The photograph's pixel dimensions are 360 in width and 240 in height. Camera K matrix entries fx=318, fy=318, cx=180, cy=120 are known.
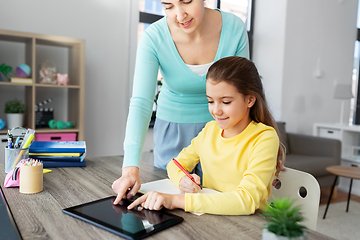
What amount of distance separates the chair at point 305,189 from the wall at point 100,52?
7.58ft

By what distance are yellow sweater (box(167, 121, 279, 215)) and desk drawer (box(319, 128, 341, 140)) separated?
121 inches

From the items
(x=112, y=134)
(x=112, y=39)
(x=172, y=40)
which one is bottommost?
(x=112, y=134)

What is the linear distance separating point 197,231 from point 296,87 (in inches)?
152

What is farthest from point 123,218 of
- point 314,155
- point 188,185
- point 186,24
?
point 314,155

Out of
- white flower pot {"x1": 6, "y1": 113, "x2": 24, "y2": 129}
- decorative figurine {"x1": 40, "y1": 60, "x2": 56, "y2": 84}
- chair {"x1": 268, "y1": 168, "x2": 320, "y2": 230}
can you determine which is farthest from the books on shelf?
chair {"x1": 268, "y1": 168, "x2": 320, "y2": 230}

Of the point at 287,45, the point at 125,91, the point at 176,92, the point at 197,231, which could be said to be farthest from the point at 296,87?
the point at 197,231

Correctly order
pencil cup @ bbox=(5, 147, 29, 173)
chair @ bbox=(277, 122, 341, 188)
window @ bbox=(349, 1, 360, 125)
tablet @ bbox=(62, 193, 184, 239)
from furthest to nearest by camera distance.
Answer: window @ bbox=(349, 1, 360, 125) < chair @ bbox=(277, 122, 341, 188) < pencil cup @ bbox=(5, 147, 29, 173) < tablet @ bbox=(62, 193, 184, 239)

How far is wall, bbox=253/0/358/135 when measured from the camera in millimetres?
4059

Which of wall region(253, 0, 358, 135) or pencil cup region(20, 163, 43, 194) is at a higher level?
wall region(253, 0, 358, 135)

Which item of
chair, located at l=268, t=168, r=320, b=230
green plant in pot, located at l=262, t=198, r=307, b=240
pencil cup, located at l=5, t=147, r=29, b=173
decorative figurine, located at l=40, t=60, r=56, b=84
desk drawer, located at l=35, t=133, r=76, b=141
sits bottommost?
desk drawer, located at l=35, t=133, r=76, b=141

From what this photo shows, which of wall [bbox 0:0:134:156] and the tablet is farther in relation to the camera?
wall [bbox 0:0:134:156]

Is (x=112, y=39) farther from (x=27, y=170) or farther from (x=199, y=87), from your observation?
(x=27, y=170)

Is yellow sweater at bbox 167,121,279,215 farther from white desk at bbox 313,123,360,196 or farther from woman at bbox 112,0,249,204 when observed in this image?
white desk at bbox 313,123,360,196

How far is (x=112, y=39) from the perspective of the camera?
3141 millimetres
